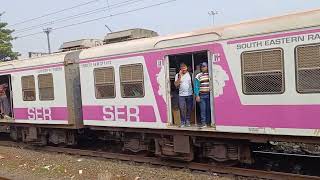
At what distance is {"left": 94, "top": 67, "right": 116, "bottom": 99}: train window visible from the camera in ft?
38.9

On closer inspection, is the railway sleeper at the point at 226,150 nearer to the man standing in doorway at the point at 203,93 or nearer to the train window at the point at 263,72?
the man standing in doorway at the point at 203,93

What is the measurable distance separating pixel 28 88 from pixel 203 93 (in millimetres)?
7415

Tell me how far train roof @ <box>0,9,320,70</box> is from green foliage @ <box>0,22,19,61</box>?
3381cm

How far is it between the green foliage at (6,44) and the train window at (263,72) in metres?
38.7

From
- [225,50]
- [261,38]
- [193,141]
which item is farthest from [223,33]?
[193,141]

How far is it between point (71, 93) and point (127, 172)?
14.2 ft

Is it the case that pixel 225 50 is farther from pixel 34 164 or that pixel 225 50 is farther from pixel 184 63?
pixel 34 164

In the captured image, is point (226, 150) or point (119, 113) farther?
point (119, 113)

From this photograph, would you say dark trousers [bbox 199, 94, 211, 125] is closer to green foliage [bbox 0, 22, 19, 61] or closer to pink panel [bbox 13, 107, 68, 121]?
pink panel [bbox 13, 107, 68, 121]

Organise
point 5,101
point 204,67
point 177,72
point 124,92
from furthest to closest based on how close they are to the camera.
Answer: point 5,101
point 124,92
point 177,72
point 204,67

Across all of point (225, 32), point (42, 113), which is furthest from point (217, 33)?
point (42, 113)

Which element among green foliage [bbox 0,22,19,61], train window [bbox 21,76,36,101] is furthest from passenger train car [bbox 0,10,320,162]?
green foliage [bbox 0,22,19,61]

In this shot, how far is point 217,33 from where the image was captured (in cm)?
926

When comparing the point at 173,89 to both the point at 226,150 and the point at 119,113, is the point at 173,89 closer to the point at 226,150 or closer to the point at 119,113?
the point at 119,113
